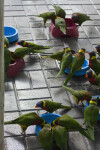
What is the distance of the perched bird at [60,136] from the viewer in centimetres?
426

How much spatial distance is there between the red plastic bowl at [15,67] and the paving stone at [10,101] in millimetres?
462

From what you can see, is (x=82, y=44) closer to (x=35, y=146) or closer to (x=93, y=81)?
(x=93, y=81)

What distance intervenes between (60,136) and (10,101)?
136cm

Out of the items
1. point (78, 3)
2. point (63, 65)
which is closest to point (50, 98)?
point (63, 65)

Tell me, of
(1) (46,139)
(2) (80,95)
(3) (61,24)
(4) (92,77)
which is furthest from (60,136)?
(3) (61,24)

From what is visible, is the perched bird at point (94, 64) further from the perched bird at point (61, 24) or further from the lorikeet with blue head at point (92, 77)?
the perched bird at point (61, 24)

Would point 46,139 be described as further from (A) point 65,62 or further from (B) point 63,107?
(A) point 65,62

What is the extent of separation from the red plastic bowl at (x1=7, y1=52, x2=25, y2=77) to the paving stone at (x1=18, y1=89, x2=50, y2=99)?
0.48 metres

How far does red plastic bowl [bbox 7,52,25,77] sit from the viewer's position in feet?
19.1

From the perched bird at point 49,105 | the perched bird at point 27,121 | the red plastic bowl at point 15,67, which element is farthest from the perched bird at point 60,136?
the red plastic bowl at point 15,67

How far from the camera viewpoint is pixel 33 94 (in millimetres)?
5535

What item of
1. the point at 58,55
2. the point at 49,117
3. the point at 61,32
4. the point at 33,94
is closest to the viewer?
the point at 49,117

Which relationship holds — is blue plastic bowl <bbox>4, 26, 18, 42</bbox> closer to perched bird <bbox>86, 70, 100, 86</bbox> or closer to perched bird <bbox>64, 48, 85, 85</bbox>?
perched bird <bbox>64, 48, 85, 85</bbox>

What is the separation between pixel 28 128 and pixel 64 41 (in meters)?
2.77
